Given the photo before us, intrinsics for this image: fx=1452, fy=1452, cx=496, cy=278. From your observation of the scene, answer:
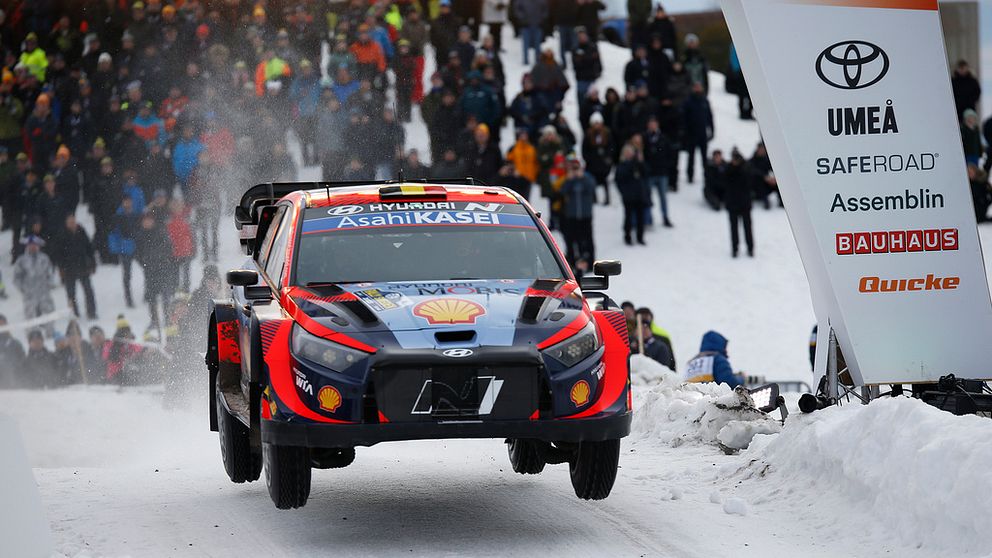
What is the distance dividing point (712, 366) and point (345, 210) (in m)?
6.35

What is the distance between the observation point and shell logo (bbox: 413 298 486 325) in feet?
Answer: 23.6

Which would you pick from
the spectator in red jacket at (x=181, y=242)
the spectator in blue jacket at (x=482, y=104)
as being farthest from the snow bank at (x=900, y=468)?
the spectator in blue jacket at (x=482, y=104)

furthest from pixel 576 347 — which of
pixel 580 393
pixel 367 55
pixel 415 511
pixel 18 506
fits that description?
pixel 367 55

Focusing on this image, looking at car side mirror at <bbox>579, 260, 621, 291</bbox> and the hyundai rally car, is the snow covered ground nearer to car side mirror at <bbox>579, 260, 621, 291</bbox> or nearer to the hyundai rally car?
the hyundai rally car

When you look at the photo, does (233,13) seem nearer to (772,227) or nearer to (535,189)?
(535,189)

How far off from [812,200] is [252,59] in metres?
15.0

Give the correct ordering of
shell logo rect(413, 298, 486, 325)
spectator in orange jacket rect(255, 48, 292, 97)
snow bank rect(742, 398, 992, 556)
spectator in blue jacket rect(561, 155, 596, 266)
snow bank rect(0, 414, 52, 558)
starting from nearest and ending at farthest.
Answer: snow bank rect(0, 414, 52, 558) → snow bank rect(742, 398, 992, 556) → shell logo rect(413, 298, 486, 325) → spectator in blue jacket rect(561, 155, 596, 266) → spectator in orange jacket rect(255, 48, 292, 97)

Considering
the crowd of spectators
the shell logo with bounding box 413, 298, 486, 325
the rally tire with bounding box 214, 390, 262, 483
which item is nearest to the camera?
the shell logo with bounding box 413, 298, 486, 325

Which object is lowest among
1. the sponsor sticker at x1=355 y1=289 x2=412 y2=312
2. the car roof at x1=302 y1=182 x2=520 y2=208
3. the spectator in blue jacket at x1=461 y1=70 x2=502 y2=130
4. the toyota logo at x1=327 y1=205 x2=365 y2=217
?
the sponsor sticker at x1=355 y1=289 x2=412 y2=312

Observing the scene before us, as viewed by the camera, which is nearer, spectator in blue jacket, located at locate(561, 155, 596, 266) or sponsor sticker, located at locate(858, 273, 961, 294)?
sponsor sticker, located at locate(858, 273, 961, 294)

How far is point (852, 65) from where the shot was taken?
395 inches

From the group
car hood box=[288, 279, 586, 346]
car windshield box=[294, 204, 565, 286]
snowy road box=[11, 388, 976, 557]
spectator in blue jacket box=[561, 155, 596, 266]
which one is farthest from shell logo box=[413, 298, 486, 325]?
spectator in blue jacket box=[561, 155, 596, 266]

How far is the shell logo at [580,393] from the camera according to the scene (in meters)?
7.15

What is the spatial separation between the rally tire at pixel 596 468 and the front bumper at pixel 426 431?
412mm
